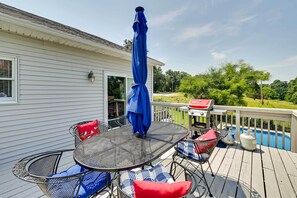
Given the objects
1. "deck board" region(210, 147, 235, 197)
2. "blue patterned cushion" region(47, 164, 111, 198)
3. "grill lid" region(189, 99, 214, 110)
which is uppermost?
"grill lid" region(189, 99, 214, 110)

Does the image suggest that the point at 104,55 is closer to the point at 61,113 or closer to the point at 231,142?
the point at 61,113

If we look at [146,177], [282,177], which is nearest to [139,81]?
[146,177]

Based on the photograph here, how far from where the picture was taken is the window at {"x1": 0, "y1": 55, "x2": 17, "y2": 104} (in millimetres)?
3303

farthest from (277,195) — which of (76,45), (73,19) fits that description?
(73,19)

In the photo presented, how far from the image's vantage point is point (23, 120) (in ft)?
11.7

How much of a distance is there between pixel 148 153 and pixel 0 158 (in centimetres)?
369

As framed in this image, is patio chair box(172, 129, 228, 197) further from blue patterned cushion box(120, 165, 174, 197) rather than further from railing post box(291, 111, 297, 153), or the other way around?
railing post box(291, 111, 297, 153)

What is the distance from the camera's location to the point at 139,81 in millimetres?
Answer: 2102

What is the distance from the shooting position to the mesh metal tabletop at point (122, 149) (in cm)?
143

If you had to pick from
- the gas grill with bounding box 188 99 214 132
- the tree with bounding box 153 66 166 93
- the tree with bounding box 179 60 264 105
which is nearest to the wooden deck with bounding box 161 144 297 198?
the gas grill with bounding box 188 99 214 132

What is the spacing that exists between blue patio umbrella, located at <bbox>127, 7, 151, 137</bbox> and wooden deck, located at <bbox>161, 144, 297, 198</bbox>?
1.43 m

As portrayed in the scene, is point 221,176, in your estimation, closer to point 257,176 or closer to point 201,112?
point 257,176

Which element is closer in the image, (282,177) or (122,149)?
(122,149)

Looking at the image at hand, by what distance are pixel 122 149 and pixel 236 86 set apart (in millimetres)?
17196
